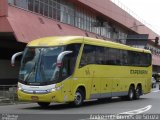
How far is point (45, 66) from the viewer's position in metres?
19.8

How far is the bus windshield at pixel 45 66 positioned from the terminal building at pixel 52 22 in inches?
357

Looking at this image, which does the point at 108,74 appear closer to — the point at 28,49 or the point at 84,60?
the point at 84,60

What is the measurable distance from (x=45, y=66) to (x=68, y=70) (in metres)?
1.15

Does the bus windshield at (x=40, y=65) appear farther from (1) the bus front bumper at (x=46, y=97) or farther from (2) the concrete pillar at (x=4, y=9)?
(2) the concrete pillar at (x=4, y=9)

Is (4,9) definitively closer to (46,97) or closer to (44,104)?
(44,104)

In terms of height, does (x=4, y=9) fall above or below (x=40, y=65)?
above

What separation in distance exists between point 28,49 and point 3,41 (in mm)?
15825

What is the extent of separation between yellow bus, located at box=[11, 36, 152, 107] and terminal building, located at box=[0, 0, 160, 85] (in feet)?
24.3

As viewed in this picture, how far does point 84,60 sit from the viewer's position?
70.9 feet

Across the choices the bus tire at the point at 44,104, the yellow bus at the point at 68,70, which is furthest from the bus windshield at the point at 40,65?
the bus tire at the point at 44,104

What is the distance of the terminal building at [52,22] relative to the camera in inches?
1190

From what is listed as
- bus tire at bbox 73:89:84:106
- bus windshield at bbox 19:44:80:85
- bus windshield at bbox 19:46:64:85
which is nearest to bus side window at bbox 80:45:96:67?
bus windshield at bbox 19:44:80:85

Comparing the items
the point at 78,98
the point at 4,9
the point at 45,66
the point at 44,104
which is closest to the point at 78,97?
the point at 78,98

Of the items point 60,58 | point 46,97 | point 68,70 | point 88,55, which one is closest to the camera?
point 60,58
